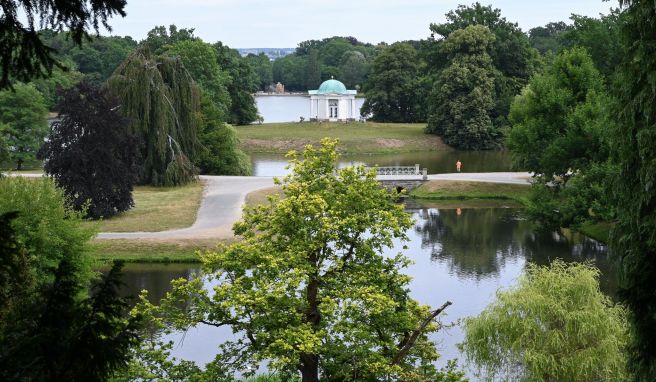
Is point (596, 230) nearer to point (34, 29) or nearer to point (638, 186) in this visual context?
point (638, 186)

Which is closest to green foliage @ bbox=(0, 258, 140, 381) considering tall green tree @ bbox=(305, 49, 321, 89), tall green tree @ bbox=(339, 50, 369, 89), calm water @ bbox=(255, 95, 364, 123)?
calm water @ bbox=(255, 95, 364, 123)

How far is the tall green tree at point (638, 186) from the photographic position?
39.4ft

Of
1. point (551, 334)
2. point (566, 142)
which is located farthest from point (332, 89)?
point (551, 334)

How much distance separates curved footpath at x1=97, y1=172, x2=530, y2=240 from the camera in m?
38.2

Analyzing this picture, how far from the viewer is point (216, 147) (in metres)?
56.9

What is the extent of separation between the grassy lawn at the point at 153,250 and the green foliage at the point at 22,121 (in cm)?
2485

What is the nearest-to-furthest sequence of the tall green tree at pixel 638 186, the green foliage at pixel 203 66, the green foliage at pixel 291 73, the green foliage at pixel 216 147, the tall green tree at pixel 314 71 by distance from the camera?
the tall green tree at pixel 638 186 < the green foliage at pixel 216 147 < the green foliage at pixel 203 66 < the tall green tree at pixel 314 71 < the green foliage at pixel 291 73

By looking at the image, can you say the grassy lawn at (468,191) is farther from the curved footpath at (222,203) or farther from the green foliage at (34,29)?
the green foliage at (34,29)

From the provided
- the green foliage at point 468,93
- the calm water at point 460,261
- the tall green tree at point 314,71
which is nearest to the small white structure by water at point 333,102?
the green foliage at point 468,93

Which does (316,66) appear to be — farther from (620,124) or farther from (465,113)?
(620,124)

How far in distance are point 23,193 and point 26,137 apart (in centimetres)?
3636

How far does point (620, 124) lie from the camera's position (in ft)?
43.2

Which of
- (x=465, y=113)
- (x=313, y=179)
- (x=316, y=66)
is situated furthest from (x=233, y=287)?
(x=316, y=66)

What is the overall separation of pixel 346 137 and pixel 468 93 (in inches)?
433
